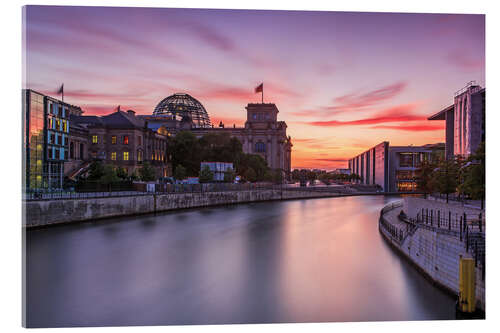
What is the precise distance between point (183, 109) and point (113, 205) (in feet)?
249

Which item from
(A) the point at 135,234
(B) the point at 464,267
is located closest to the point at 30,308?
(A) the point at 135,234

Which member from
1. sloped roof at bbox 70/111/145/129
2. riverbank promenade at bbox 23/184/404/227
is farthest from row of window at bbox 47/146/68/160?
sloped roof at bbox 70/111/145/129

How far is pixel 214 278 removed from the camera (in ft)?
57.0

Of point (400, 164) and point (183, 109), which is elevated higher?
point (183, 109)

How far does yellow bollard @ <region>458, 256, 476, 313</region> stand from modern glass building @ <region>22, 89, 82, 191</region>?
1184 inches

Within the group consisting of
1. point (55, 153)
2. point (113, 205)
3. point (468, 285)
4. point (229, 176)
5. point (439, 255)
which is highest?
point (55, 153)

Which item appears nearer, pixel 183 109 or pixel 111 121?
pixel 111 121

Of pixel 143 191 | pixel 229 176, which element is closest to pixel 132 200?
pixel 143 191

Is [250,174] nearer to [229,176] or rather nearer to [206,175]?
[229,176]

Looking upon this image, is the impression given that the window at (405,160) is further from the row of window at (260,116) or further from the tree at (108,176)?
Result: the tree at (108,176)

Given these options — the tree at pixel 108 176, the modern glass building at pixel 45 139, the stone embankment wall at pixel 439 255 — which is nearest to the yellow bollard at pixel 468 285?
the stone embankment wall at pixel 439 255

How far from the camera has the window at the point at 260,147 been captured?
10550cm
